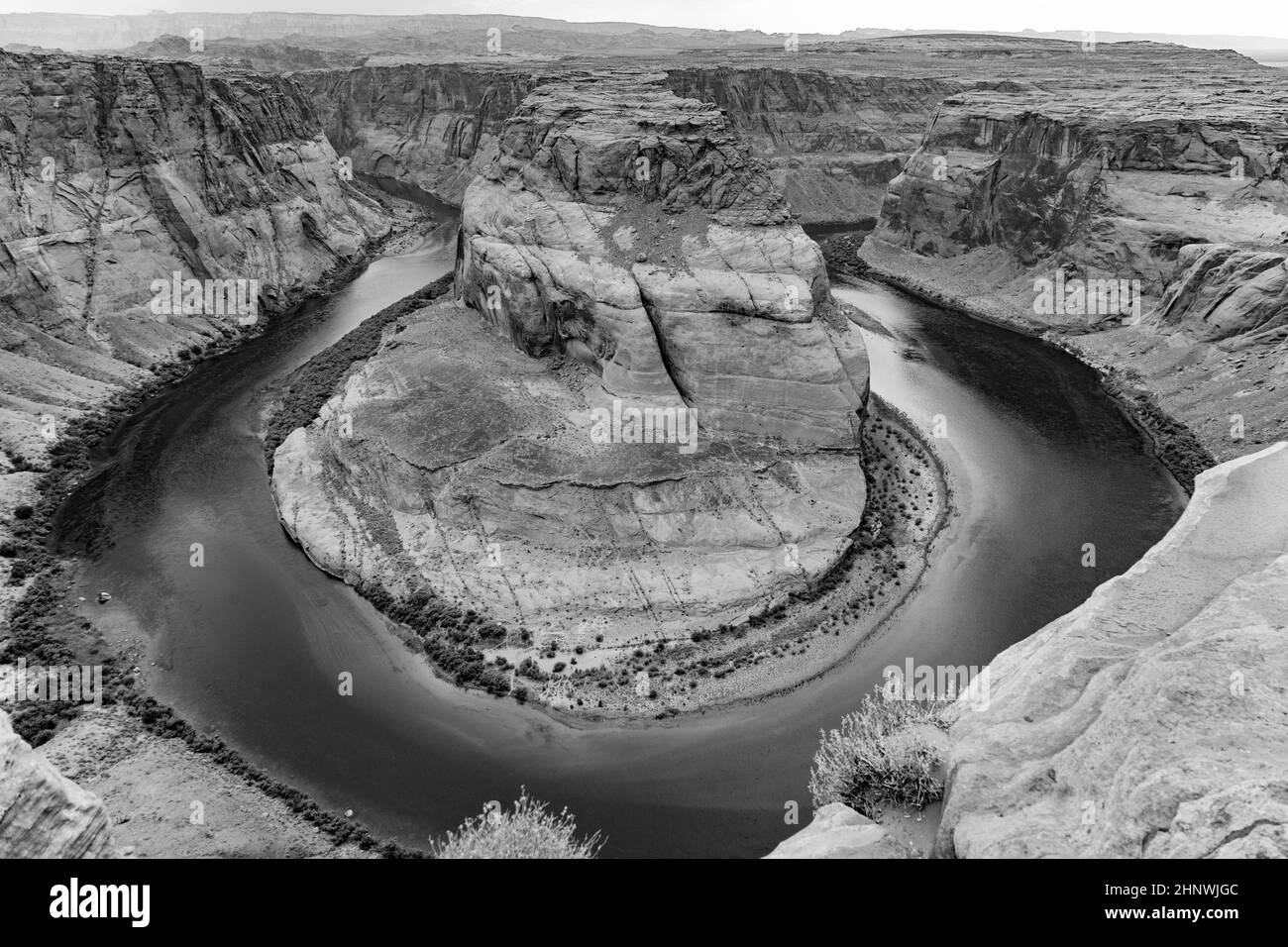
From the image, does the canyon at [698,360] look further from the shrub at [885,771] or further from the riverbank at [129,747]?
the riverbank at [129,747]

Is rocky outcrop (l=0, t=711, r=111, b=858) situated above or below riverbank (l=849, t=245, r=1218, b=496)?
below

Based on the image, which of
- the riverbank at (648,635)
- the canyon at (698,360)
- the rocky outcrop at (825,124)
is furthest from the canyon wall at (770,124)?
the riverbank at (648,635)

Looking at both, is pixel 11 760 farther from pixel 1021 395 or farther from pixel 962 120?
pixel 962 120

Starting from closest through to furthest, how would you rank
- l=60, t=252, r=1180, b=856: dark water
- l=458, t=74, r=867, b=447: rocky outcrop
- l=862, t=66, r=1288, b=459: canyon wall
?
l=60, t=252, r=1180, b=856: dark water, l=458, t=74, r=867, b=447: rocky outcrop, l=862, t=66, r=1288, b=459: canyon wall

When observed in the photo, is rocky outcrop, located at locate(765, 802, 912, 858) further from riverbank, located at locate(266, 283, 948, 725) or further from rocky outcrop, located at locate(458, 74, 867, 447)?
rocky outcrop, located at locate(458, 74, 867, 447)

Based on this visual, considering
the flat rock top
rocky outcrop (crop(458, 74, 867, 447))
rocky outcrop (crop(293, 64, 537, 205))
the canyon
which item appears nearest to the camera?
the canyon

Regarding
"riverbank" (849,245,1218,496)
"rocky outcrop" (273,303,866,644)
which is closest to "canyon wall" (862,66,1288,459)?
"riverbank" (849,245,1218,496)

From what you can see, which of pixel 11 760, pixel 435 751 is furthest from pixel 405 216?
pixel 11 760
